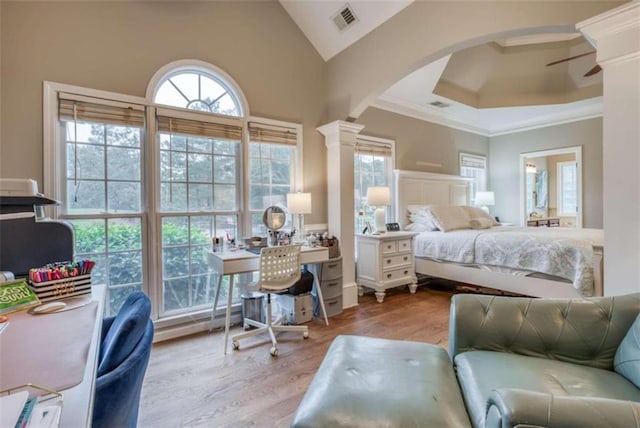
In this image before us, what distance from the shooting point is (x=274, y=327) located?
2.65 meters

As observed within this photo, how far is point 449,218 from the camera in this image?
4227 millimetres

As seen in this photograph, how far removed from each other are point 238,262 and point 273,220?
72 cm

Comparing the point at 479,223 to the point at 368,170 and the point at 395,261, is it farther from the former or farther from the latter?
the point at 368,170

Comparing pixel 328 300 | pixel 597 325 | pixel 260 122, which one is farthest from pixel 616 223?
pixel 260 122

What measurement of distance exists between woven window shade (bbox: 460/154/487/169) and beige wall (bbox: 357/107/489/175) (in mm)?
112

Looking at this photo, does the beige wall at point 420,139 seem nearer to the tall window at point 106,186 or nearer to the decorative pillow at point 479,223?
the decorative pillow at point 479,223

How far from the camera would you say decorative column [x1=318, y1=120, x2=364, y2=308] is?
3.46 metres

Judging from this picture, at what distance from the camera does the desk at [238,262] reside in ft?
8.09

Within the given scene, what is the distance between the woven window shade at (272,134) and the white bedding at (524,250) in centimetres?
218

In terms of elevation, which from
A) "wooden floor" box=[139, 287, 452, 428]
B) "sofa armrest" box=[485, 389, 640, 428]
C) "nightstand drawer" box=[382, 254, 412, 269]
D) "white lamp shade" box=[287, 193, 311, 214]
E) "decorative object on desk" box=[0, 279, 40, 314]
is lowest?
"wooden floor" box=[139, 287, 452, 428]

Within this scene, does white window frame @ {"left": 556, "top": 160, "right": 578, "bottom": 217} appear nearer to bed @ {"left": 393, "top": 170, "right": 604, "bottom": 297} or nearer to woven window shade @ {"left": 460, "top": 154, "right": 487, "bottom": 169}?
woven window shade @ {"left": 460, "top": 154, "right": 487, "bottom": 169}

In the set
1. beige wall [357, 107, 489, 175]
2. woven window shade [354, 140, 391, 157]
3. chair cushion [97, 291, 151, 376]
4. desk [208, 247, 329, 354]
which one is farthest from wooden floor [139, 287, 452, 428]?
beige wall [357, 107, 489, 175]

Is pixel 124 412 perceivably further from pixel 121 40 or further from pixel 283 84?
pixel 283 84

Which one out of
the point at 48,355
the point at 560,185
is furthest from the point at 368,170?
the point at 560,185
